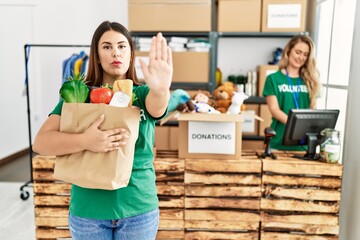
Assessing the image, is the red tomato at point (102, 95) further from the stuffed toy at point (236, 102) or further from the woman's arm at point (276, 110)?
the woman's arm at point (276, 110)

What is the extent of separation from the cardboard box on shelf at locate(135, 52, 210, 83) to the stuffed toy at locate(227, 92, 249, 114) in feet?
5.26

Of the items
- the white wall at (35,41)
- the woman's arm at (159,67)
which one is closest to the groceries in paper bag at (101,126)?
the woman's arm at (159,67)

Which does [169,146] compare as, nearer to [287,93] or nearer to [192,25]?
[192,25]

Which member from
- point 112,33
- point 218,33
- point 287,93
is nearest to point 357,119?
point 287,93

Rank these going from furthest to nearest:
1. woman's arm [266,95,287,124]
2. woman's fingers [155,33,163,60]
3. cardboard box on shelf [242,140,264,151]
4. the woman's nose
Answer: cardboard box on shelf [242,140,264,151], woman's arm [266,95,287,124], the woman's nose, woman's fingers [155,33,163,60]

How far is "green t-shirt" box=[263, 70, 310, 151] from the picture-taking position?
226 centimetres

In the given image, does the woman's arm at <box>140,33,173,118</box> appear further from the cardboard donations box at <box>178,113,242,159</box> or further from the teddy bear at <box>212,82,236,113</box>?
the teddy bear at <box>212,82,236,113</box>

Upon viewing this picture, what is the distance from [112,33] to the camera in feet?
3.59

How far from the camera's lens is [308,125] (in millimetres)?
1940

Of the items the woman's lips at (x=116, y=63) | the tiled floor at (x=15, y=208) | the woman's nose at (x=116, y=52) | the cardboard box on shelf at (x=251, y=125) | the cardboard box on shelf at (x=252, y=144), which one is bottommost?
the tiled floor at (x=15, y=208)

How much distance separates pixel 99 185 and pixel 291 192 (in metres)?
1.28

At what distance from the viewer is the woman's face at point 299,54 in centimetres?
222

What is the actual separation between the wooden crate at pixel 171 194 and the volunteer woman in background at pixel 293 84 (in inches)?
27.2

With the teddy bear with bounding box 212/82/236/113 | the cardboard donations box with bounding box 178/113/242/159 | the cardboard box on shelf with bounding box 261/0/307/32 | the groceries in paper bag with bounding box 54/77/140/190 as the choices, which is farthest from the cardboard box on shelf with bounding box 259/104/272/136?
the groceries in paper bag with bounding box 54/77/140/190
